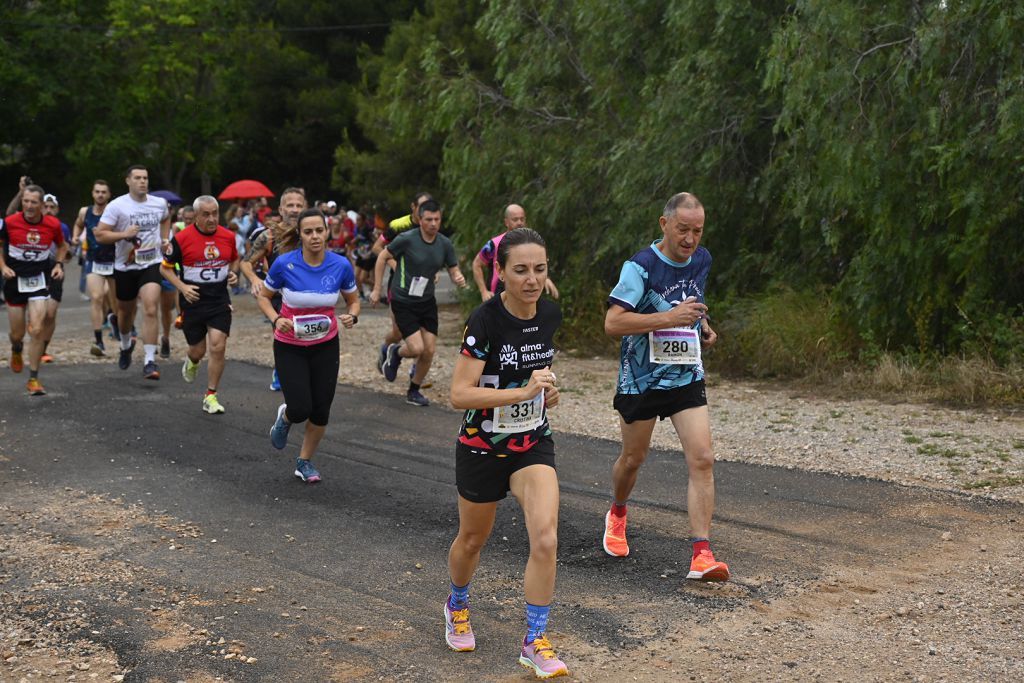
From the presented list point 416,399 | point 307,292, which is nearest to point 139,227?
point 416,399

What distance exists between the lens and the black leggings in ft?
27.4

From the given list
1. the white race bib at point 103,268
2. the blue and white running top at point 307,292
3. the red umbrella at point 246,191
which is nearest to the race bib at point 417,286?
the blue and white running top at point 307,292

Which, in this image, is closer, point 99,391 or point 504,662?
point 504,662

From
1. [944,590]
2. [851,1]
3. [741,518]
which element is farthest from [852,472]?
[851,1]

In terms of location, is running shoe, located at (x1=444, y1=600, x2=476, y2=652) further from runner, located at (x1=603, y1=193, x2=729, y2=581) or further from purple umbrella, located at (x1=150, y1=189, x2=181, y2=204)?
purple umbrella, located at (x1=150, y1=189, x2=181, y2=204)

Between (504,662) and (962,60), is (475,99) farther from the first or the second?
(504,662)

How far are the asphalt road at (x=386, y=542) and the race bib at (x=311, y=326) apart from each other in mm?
992

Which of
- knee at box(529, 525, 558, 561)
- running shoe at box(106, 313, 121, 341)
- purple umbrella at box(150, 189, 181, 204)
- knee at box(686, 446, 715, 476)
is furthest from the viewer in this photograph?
purple umbrella at box(150, 189, 181, 204)

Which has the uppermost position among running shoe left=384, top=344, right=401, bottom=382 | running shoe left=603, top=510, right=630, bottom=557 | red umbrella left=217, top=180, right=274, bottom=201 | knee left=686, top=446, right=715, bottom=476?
red umbrella left=217, top=180, right=274, bottom=201

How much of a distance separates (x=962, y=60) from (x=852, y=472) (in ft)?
15.0

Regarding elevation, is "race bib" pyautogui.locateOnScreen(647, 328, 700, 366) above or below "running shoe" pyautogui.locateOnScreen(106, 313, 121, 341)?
above

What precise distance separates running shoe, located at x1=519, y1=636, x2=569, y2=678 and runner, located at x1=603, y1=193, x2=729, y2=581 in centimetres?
135

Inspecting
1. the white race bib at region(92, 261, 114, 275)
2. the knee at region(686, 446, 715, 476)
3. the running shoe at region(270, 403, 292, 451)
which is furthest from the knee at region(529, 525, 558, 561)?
the white race bib at region(92, 261, 114, 275)

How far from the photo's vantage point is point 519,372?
520 centimetres
